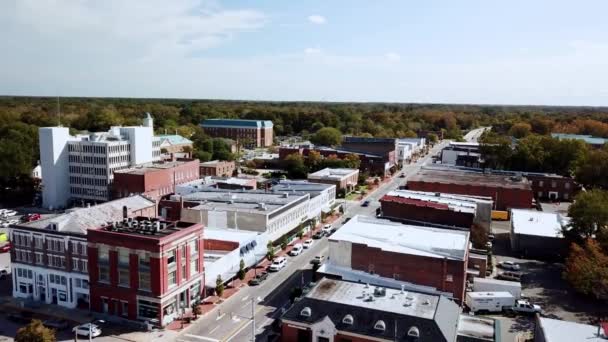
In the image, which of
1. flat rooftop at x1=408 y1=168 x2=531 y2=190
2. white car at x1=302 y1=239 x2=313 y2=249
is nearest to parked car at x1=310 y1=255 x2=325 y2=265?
white car at x1=302 y1=239 x2=313 y2=249

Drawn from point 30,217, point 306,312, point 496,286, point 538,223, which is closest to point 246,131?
point 30,217

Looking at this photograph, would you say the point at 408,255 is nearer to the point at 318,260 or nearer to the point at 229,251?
the point at 318,260

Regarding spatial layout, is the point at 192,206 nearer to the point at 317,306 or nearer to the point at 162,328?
the point at 162,328

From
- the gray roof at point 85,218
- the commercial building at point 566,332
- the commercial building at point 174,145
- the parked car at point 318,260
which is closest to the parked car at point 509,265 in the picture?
the commercial building at point 566,332

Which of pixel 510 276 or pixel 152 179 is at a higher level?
pixel 152 179

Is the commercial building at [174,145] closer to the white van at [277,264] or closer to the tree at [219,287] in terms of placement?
the white van at [277,264]

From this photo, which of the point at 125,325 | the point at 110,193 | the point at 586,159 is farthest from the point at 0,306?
the point at 586,159
